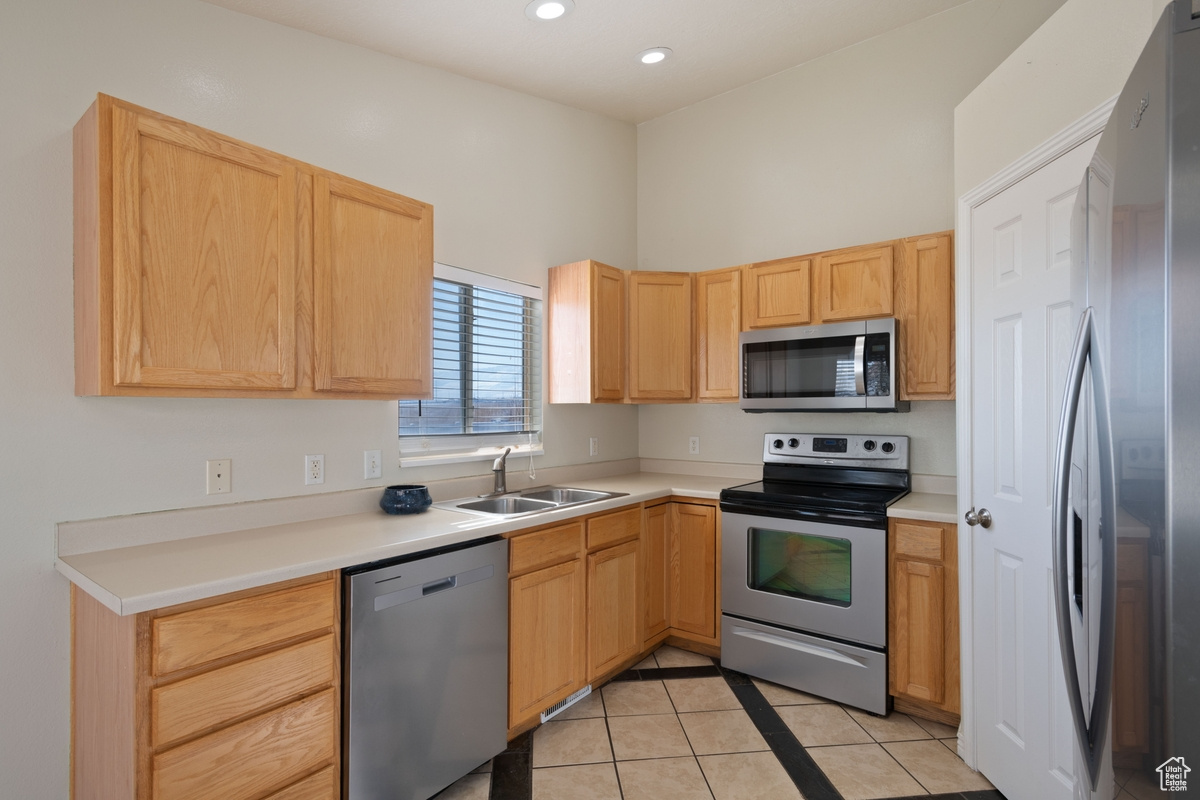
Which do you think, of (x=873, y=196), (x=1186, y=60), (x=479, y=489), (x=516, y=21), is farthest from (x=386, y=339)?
(x=873, y=196)

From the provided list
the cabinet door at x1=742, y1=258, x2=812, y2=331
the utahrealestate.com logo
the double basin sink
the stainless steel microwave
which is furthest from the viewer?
the cabinet door at x1=742, y1=258, x2=812, y2=331

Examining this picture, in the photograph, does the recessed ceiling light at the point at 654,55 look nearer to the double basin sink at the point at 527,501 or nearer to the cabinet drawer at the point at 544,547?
the double basin sink at the point at 527,501

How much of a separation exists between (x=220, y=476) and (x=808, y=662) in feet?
8.40

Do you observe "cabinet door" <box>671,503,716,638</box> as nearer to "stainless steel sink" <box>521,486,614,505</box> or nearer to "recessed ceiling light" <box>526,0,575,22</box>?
"stainless steel sink" <box>521,486,614,505</box>

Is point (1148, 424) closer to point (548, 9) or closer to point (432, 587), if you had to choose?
point (432, 587)

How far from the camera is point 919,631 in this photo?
2.52m

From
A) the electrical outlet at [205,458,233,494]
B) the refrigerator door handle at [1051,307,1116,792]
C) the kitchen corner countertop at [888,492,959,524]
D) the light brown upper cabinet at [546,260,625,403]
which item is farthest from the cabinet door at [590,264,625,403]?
the refrigerator door handle at [1051,307,1116,792]

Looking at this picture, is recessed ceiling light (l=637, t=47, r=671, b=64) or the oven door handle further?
recessed ceiling light (l=637, t=47, r=671, b=64)

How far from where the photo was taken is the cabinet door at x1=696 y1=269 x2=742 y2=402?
338 centimetres

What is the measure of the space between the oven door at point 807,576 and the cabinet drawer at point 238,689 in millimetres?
1911

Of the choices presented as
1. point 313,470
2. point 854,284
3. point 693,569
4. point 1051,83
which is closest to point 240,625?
point 313,470

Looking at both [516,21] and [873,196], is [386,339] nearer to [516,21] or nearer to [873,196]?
[516,21]

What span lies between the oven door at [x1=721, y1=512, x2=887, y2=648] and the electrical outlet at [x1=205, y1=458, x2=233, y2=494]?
7.10 ft

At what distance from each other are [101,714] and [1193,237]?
240 centimetres
